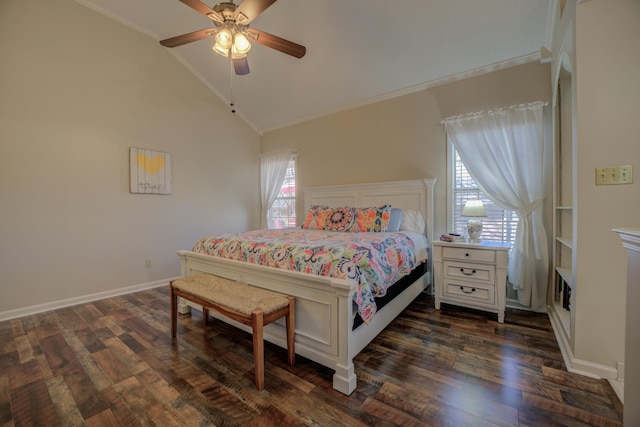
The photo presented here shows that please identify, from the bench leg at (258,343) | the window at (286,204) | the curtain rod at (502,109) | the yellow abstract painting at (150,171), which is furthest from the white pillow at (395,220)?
the yellow abstract painting at (150,171)

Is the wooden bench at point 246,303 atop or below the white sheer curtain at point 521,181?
below

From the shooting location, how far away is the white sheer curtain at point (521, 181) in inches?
100

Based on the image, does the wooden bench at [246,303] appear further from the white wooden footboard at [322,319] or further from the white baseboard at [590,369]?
the white baseboard at [590,369]

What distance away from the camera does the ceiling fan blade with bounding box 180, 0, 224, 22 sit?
189 cm

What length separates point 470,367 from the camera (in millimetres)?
1744

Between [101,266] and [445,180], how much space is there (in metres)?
4.37

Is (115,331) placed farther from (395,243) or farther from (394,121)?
(394,121)

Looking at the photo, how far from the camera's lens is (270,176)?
4879 mm

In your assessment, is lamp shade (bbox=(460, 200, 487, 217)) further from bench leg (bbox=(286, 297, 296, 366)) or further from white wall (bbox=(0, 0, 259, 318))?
white wall (bbox=(0, 0, 259, 318))

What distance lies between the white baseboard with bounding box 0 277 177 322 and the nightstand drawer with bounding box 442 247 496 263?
378 cm

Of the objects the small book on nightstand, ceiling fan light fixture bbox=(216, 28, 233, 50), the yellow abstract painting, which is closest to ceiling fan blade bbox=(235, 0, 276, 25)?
ceiling fan light fixture bbox=(216, 28, 233, 50)

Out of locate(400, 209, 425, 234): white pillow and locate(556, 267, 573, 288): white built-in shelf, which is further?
locate(400, 209, 425, 234): white pillow

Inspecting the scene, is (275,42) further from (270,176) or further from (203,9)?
(270,176)

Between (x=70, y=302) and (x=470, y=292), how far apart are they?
4370 millimetres
